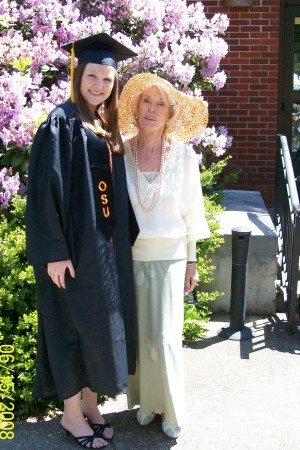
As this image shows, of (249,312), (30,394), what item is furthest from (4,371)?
(249,312)

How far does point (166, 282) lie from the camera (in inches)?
133

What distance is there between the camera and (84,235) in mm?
3104

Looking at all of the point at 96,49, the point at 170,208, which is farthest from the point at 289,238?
the point at 96,49

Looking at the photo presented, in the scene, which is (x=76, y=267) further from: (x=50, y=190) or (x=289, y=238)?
(x=289, y=238)

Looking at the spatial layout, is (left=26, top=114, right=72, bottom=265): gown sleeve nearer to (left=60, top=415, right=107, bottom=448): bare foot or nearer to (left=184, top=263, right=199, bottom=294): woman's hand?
(left=184, top=263, right=199, bottom=294): woman's hand

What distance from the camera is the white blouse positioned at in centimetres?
333

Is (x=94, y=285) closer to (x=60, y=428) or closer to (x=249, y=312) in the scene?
(x=60, y=428)

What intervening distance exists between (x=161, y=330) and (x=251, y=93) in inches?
182

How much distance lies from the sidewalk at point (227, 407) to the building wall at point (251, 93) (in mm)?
2977

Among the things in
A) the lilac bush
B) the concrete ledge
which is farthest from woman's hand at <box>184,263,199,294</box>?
the concrete ledge

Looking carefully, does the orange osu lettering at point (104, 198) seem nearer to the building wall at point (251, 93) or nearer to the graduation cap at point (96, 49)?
the graduation cap at point (96, 49)

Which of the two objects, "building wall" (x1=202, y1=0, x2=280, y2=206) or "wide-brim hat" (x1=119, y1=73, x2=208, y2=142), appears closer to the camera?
"wide-brim hat" (x1=119, y1=73, x2=208, y2=142)

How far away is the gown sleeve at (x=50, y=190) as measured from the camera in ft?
9.85
